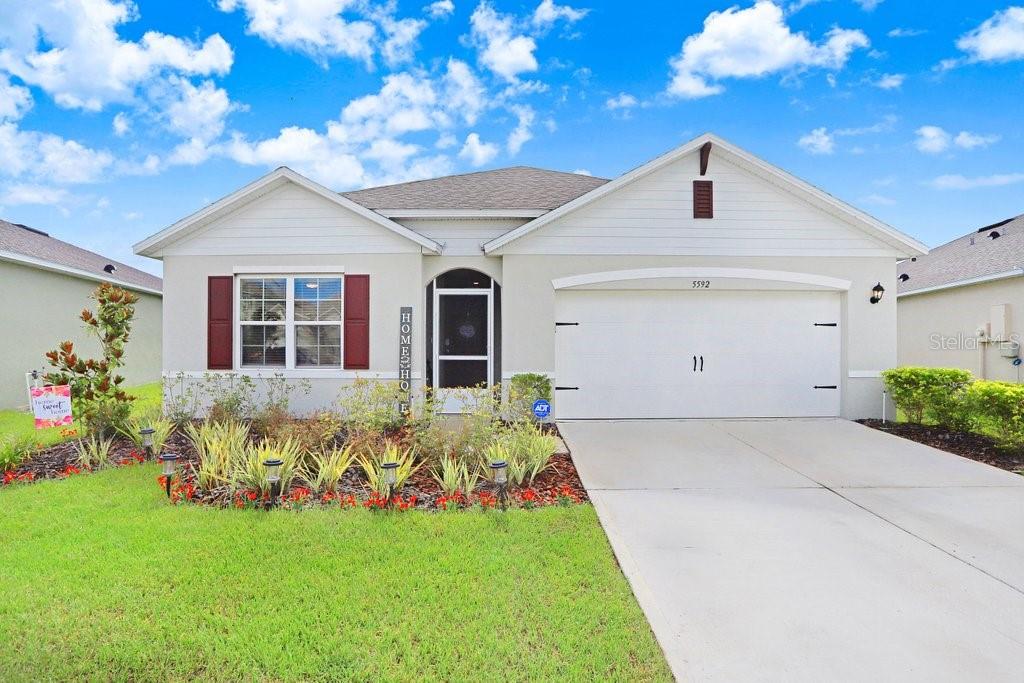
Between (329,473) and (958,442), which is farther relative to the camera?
(958,442)

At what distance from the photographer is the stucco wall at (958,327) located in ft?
36.6

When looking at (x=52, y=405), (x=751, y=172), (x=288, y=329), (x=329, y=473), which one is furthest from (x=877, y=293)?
(x=52, y=405)

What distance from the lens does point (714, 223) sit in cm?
869

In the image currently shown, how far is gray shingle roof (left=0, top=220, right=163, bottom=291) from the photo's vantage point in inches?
454

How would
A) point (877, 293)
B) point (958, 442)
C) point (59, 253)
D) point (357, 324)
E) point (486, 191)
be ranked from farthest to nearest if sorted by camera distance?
point (59, 253) < point (486, 191) < point (877, 293) < point (357, 324) < point (958, 442)

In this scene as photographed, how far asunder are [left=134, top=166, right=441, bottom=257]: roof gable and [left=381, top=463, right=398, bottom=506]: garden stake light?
4943 millimetres

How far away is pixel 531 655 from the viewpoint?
8.05 feet

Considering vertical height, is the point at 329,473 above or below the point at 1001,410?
below

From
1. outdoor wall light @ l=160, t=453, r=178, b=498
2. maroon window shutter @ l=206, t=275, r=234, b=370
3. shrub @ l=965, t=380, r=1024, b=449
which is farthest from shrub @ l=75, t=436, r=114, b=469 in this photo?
shrub @ l=965, t=380, r=1024, b=449

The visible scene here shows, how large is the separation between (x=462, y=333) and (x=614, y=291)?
300cm

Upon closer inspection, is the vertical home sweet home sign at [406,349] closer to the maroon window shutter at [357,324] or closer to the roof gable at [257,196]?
the maroon window shutter at [357,324]

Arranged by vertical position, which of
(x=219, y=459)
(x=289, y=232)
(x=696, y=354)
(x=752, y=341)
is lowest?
(x=219, y=459)

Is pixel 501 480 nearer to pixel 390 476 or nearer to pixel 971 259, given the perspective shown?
pixel 390 476

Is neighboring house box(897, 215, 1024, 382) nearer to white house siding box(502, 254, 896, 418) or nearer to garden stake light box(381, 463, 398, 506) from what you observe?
white house siding box(502, 254, 896, 418)
